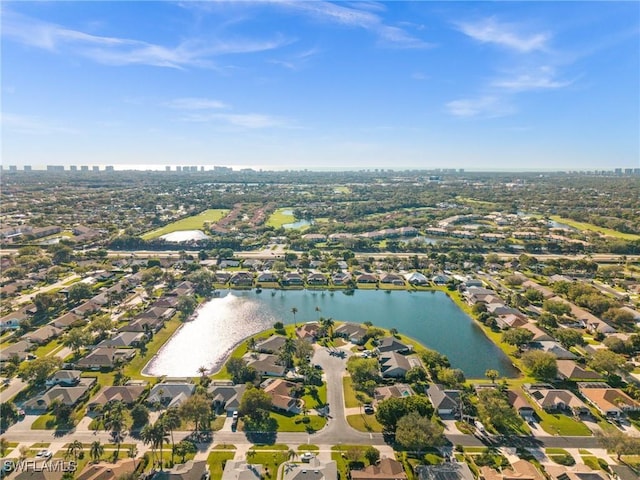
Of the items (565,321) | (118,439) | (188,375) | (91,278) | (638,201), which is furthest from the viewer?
(638,201)

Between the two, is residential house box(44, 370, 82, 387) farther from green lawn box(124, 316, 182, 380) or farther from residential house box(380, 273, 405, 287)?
residential house box(380, 273, 405, 287)

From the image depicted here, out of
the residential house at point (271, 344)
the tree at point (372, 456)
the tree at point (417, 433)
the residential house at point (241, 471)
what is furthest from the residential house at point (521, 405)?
the residential house at point (271, 344)

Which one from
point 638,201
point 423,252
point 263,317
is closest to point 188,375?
point 263,317

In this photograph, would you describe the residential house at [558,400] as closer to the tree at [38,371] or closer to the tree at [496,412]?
the tree at [496,412]

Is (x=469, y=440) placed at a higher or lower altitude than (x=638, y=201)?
A: lower

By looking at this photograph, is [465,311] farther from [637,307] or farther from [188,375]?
[188,375]

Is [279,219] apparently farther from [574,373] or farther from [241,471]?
[241,471]
